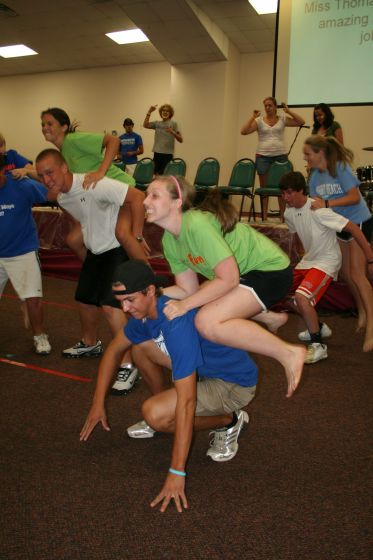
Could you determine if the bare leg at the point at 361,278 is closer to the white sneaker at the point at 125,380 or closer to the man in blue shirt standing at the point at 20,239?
the white sneaker at the point at 125,380

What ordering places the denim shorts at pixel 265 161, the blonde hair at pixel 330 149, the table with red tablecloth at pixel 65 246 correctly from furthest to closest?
the denim shorts at pixel 265 161, the table with red tablecloth at pixel 65 246, the blonde hair at pixel 330 149

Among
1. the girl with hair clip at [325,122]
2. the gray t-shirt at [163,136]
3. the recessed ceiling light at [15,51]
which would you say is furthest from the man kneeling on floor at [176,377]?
the recessed ceiling light at [15,51]

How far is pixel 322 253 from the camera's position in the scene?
11.3 feet

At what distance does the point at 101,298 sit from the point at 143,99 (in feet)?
29.9

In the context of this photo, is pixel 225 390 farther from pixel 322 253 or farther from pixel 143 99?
pixel 143 99

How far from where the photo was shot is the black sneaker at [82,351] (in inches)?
123

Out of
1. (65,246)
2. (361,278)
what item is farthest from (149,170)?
(361,278)

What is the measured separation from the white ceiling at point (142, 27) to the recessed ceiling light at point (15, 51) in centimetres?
29

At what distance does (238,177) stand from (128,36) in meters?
4.51

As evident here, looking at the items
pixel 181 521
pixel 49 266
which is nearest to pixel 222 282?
pixel 181 521

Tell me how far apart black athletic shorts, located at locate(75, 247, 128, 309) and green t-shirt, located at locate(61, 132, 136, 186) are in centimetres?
61

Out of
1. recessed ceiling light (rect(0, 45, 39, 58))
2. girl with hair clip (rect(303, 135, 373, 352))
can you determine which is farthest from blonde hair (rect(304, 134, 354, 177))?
recessed ceiling light (rect(0, 45, 39, 58))

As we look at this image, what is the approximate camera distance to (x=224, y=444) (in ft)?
6.61

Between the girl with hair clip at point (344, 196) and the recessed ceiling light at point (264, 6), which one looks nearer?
the girl with hair clip at point (344, 196)
